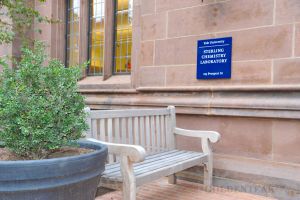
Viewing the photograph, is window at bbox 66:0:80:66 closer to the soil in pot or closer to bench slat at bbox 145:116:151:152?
bench slat at bbox 145:116:151:152

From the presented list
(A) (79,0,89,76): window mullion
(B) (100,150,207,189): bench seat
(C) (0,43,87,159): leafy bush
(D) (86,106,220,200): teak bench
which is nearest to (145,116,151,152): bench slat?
(D) (86,106,220,200): teak bench

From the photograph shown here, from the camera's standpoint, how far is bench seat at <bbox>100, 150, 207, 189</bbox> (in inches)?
110

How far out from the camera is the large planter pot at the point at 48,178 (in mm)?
1789

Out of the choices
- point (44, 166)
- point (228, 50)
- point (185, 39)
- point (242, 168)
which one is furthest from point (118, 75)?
point (44, 166)

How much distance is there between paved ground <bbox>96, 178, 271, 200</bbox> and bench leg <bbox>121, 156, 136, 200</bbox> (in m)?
1.05

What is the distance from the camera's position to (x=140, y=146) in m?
2.66

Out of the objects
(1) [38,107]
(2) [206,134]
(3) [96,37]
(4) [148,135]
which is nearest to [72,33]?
(3) [96,37]

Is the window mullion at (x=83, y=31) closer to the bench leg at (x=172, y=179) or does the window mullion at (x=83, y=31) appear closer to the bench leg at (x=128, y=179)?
the bench leg at (x=172, y=179)

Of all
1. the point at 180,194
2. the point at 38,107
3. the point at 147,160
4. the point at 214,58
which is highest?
the point at 214,58

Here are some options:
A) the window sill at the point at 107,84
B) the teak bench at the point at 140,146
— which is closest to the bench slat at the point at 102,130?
the teak bench at the point at 140,146

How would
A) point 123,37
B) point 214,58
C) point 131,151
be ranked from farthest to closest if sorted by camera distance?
point 123,37, point 214,58, point 131,151

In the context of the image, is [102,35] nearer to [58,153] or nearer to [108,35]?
[108,35]

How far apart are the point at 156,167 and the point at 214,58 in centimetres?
173

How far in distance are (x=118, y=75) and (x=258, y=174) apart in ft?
9.67
